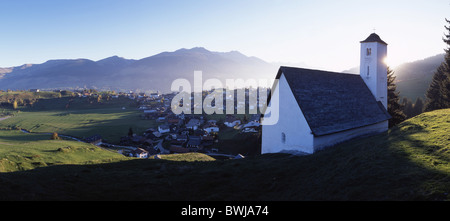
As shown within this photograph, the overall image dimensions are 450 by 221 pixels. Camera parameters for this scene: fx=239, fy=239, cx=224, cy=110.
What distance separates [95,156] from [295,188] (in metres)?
27.5

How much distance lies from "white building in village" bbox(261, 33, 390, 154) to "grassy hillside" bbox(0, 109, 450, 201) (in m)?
5.55

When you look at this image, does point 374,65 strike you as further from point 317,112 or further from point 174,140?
point 174,140

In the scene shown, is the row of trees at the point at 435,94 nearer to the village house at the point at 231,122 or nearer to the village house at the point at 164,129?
the village house at the point at 231,122

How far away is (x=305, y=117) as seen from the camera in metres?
19.6

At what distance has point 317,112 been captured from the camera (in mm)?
20641

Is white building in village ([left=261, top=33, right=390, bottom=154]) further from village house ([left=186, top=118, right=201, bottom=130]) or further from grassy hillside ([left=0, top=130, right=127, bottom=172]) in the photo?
village house ([left=186, top=118, right=201, bottom=130])

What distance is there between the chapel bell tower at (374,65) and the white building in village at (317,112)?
9.39ft

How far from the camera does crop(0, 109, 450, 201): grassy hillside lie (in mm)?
8125

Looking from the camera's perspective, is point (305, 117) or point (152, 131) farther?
point (152, 131)

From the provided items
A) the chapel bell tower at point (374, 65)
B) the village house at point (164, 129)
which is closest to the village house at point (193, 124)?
the village house at point (164, 129)

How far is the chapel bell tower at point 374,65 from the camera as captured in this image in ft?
99.8

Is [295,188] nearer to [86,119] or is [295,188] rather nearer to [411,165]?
[411,165]

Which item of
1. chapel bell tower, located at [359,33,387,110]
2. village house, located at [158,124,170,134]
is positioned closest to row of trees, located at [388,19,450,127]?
chapel bell tower, located at [359,33,387,110]
